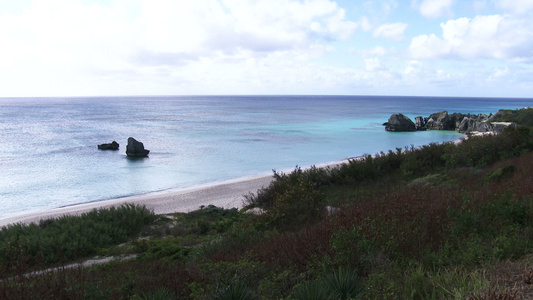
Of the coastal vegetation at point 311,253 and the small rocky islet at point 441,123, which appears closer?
the coastal vegetation at point 311,253

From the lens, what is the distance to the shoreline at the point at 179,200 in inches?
777

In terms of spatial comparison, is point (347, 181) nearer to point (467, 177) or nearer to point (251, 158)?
point (467, 177)

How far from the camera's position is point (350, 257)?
595 cm

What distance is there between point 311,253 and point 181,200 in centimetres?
A: 1662

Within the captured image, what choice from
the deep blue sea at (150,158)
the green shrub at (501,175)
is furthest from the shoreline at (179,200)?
the green shrub at (501,175)

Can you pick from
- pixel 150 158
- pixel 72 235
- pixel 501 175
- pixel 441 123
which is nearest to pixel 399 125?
pixel 441 123

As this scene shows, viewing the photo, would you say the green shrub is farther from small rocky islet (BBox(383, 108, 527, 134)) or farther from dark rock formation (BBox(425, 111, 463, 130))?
dark rock formation (BBox(425, 111, 463, 130))

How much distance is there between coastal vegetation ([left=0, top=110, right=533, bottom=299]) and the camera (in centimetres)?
489

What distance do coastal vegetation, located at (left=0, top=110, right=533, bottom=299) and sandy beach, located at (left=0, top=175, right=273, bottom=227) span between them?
596 centimetres

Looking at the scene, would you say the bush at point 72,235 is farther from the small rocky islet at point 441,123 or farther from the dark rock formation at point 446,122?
the dark rock formation at point 446,122

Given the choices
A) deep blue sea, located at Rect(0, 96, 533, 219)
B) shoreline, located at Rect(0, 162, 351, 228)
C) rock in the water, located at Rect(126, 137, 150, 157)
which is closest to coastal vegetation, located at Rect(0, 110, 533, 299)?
shoreline, located at Rect(0, 162, 351, 228)

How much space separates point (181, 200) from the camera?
72.4 ft

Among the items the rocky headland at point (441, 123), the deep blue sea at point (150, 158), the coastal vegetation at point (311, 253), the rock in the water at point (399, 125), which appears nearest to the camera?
the coastal vegetation at point (311, 253)

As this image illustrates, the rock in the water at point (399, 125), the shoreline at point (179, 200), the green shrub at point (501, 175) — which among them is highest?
the green shrub at point (501, 175)
